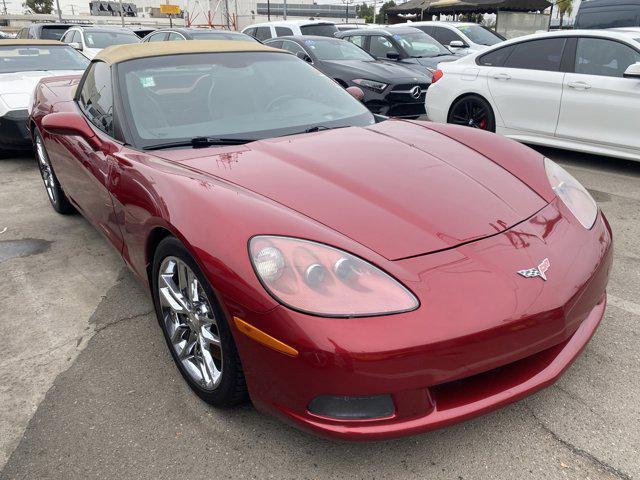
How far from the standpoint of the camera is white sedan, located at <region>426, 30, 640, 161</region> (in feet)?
16.5

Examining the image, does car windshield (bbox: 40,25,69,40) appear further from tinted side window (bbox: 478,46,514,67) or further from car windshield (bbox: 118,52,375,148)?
car windshield (bbox: 118,52,375,148)

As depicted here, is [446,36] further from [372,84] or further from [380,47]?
[372,84]

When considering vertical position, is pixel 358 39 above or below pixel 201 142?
above

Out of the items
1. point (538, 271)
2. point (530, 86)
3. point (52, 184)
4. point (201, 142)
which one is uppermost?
point (201, 142)

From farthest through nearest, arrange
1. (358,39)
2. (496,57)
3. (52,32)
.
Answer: (52,32) < (358,39) < (496,57)

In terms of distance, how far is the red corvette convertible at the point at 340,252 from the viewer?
5.29 feet

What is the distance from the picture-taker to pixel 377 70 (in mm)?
7625

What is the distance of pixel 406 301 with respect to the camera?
164 centimetres

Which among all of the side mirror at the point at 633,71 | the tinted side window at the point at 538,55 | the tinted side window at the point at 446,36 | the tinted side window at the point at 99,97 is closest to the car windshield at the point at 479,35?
the tinted side window at the point at 446,36

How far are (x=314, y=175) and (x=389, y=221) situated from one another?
447mm

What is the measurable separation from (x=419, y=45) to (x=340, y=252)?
901 centimetres

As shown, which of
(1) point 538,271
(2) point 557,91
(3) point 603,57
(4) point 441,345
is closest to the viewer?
(4) point 441,345

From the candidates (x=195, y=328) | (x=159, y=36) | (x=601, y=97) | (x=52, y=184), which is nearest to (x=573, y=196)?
(x=195, y=328)

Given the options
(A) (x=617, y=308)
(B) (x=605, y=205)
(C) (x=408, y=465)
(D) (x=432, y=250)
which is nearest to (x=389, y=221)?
(D) (x=432, y=250)
